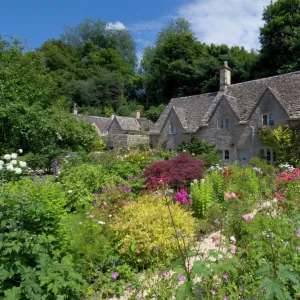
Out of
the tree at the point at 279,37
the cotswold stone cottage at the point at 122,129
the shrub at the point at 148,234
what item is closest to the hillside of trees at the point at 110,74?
the tree at the point at 279,37

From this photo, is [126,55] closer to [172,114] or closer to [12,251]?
[172,114]

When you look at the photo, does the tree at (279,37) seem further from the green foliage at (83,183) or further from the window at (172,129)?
the green foliage at (83,183)

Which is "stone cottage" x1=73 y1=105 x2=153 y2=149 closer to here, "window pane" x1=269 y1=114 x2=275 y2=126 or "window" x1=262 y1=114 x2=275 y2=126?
"window" x1=262 y1=114 x2=275 y2=126

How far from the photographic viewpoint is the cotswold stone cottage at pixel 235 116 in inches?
816

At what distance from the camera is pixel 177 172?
31.8 ft

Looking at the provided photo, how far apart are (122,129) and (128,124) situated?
1979 mm

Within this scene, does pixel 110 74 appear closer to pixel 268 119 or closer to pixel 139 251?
pixel 268 119

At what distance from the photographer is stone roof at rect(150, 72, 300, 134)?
2080cm

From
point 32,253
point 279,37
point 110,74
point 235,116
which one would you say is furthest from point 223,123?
point 110,74

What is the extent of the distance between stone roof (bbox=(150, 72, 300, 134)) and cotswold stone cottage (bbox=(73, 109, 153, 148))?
5.71 meters

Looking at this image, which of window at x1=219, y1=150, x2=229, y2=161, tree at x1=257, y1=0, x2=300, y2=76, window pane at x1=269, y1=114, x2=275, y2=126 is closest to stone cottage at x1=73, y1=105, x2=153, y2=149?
window at x1=219, y1=150, x2=229, y2=161

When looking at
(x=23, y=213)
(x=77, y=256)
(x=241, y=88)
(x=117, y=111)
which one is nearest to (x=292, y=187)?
(x=77, y=256)

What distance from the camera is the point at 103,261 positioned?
4.80 m

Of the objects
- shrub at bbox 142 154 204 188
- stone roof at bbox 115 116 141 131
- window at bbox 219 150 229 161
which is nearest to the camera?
shrub at bbox 142 154 204 188
